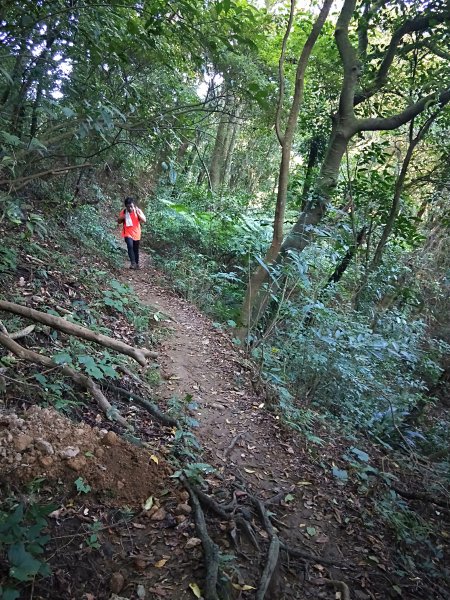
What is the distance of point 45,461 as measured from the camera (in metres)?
2.86

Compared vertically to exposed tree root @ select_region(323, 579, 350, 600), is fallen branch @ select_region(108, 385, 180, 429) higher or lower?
higher

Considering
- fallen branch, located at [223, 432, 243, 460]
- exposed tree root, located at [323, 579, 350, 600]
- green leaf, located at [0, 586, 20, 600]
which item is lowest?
exposed tree root, located at [323, 579, 350, 600]

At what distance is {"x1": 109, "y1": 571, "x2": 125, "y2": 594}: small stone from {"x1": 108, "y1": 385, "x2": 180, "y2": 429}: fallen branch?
1779mm

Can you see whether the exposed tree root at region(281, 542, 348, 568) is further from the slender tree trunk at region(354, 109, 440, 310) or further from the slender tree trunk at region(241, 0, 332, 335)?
the slender tree trunk at region(354, 109, 440, 310)

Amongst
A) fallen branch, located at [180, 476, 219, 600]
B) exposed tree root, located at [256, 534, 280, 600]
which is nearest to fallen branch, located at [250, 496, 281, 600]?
exposed tree root, located at [256, 534, 280, 600]

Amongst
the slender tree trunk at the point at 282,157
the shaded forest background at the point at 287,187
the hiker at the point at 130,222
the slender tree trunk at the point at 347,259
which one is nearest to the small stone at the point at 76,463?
the shaded forest background at the point at 287,187

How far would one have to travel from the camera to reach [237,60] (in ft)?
28.6

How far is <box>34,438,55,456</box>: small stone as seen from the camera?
2.92 m

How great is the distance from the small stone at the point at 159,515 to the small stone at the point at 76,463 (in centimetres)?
63

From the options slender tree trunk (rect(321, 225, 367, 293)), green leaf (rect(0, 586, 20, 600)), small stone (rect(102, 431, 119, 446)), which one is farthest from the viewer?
slender tree trunk (rect(321, 225, 367, 293))

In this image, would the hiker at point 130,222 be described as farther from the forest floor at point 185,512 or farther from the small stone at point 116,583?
the small stone at point 116,583

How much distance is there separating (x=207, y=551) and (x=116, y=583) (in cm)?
63

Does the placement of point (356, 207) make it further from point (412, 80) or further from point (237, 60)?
point (237, 60)

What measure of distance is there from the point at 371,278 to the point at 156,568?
7829 mm
